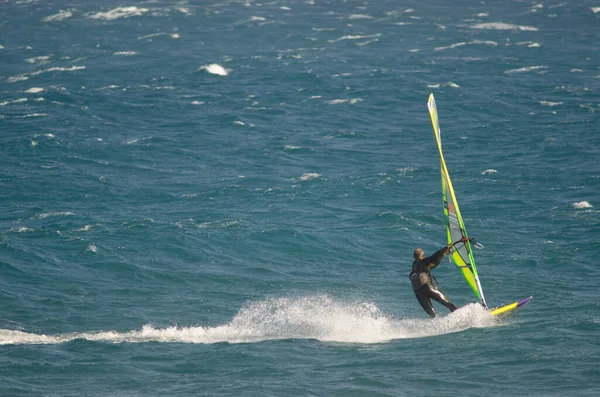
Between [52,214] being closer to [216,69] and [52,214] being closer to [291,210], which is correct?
[291,210]

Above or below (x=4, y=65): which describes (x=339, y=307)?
above

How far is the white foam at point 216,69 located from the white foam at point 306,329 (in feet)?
128

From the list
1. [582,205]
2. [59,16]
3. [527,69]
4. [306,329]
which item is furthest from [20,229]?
[59,16]

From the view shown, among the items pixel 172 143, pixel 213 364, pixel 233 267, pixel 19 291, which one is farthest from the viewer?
pixel 172 143

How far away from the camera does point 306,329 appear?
20.0 metres

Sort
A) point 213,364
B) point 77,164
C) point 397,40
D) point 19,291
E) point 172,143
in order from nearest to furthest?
1. point 213,364
2. point 19,291
3. point 77,164
4. point 172,143
5. point 397,40

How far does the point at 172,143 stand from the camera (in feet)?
139

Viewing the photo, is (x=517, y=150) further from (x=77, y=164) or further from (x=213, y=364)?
(x=213, y=364)

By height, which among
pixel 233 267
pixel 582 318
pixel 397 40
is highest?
pixel 582 318

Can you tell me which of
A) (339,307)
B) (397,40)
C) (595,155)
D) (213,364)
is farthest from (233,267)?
(397,40)

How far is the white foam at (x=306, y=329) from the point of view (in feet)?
62.1

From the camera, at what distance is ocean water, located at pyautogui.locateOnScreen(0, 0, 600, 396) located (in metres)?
17.4

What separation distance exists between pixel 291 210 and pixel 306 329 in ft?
42.0

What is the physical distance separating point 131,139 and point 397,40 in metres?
32.9
